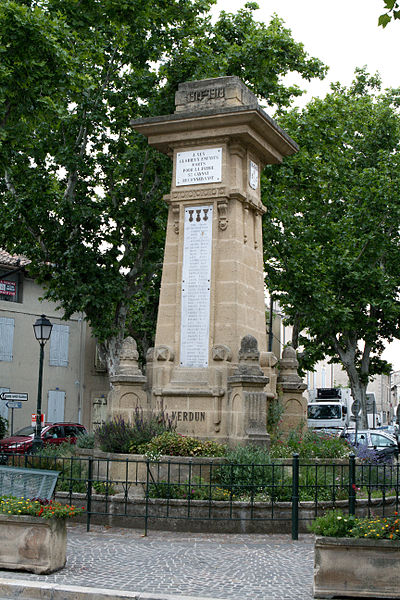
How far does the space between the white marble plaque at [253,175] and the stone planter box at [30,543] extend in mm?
8532

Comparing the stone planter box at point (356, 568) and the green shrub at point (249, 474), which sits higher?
the green shrub at point (249, 474)

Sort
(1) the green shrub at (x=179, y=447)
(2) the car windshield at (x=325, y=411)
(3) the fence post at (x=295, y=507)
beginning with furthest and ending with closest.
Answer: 1. (2) the car windshield at (x=325, y=411)
2. (1) the green shrub at (x=179, y=447)
3. (3) the fence post at (x=295, y=507)

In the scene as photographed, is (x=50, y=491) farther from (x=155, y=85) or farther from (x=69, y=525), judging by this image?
(x=155, y=85)

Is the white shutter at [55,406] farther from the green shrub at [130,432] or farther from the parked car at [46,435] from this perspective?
the green shrub at [130,432]

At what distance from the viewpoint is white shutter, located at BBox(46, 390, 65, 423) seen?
115 ft

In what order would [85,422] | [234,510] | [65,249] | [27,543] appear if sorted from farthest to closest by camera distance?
1. [85,422]
2. [65,249]
3. [234,510]
4. [27,543]

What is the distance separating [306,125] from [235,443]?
16.9 m

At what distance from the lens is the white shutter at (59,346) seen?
35.7 m

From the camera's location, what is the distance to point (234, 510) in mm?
11195

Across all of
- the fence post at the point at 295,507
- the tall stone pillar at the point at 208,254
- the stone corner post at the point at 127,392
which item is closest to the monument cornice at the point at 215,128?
the tall stone pillar at the point at 208,254

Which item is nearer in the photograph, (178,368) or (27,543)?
(27,543)

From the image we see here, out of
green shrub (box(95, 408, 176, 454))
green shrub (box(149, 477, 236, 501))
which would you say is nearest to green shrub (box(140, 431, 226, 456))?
green shrub (box(95, 408, 176, 454))

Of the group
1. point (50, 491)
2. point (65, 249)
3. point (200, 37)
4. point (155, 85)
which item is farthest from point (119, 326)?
point (50, 491)

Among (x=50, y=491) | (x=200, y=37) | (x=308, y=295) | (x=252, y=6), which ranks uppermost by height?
(x=252, y=6)
